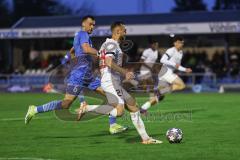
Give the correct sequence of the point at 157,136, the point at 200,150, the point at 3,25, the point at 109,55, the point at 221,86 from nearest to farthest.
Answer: the point at 200,150
the point at 109,55
the point at 157,136
the point at 221,86
the point at 3,25

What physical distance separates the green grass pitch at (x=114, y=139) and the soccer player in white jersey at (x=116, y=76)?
1.44 ft

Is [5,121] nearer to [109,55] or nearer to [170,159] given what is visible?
[109,55]

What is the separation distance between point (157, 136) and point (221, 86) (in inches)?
1052

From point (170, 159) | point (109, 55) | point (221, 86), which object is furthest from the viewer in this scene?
point (221, 86)

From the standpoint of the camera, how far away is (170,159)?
10602 mm

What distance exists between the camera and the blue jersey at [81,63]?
14767mm

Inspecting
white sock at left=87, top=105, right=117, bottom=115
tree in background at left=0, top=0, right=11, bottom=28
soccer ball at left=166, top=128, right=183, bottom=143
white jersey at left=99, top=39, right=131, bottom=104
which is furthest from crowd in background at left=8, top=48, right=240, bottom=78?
tree in background at left=0, top=0, right=11, bottom=28

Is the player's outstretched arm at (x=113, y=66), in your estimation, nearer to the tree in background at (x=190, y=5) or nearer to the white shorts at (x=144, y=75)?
the white shorts at (x=144, y=75)

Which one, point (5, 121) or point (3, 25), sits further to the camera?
point (3, 25)

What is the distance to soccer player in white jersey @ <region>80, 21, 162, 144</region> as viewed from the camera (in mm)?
12734

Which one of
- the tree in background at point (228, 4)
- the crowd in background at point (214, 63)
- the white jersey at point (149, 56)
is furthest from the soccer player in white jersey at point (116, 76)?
the tree in background at point (228, 4)

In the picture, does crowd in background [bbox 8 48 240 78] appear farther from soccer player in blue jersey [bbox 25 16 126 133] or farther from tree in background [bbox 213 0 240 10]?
tree in background [bbox 213 0 240 10]

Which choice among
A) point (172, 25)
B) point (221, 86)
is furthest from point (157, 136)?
point (172, 25)

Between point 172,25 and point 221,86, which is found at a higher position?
point 172,25
